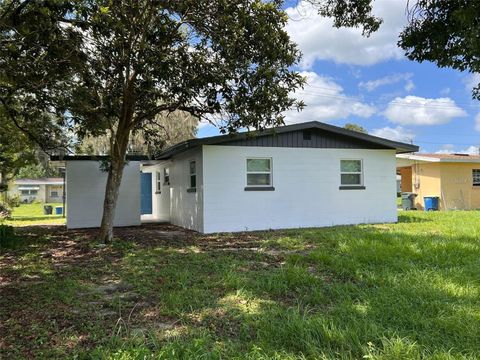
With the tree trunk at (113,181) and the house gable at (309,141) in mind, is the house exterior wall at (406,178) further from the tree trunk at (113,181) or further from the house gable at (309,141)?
the tree trunk at (113,181)

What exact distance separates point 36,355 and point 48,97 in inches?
290

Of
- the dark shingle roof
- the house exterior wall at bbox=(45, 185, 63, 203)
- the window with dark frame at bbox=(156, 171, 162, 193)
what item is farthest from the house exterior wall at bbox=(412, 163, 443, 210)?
the house exterior wall at bbox=(45, 185, 63, 203)

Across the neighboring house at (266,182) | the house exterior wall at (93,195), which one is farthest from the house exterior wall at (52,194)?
the neighboring house at (266,182)

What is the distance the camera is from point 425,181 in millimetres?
21312

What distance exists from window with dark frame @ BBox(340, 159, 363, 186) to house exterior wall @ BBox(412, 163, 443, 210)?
830 centimetres

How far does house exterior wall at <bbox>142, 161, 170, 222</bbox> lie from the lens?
16.9m

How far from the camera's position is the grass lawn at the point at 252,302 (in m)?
3.64

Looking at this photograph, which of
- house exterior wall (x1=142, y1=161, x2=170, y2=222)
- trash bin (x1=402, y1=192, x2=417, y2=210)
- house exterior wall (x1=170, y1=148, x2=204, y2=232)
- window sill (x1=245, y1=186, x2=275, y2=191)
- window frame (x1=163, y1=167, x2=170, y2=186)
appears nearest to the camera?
house exterior wall (x1=170, y1=148, x2=204, y2=232)

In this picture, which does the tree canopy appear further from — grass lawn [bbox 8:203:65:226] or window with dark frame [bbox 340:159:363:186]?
grass lawn [bbox 8:203:65:226]

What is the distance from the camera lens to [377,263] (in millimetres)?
6629

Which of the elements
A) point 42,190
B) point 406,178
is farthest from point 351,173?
point 42,190

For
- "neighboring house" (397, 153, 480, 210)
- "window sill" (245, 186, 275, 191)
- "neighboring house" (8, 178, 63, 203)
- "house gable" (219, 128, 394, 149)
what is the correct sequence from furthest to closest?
"neighboring house" (8, 178, 63, 203) < "neighboring house" (397, 153, 480, 210) < "house gable" (219, 128, 394, 149) < "window sill" (245, 186, 275, 191)

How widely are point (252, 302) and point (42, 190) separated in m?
51.9

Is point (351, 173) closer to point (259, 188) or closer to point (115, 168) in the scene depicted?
point (259, 188)
